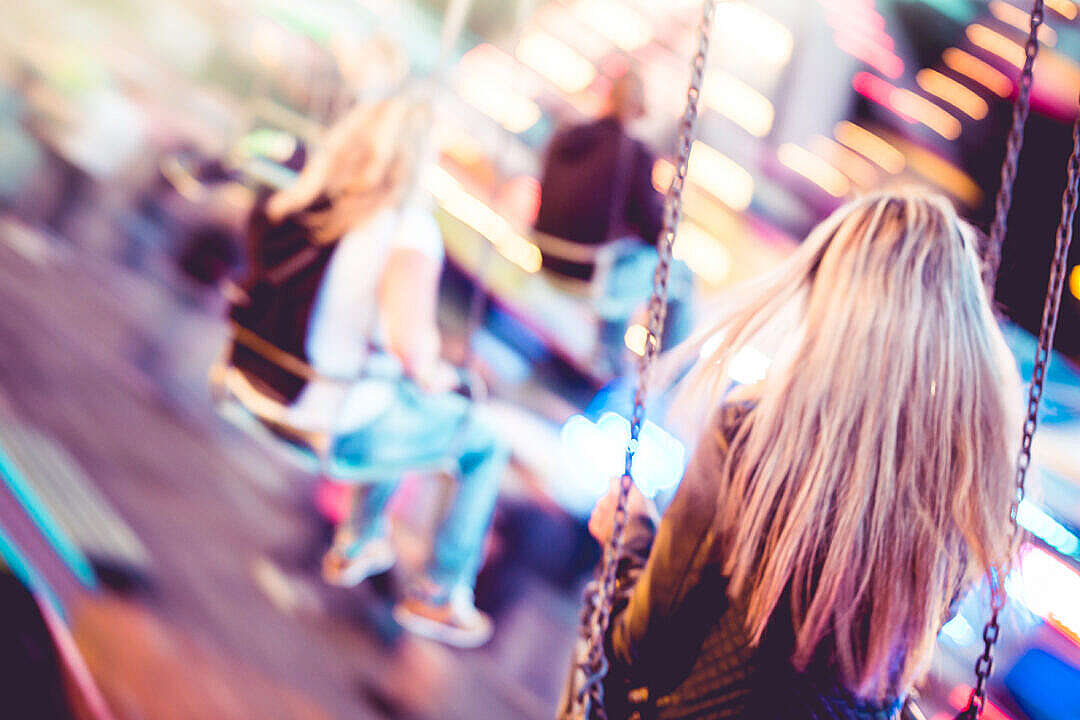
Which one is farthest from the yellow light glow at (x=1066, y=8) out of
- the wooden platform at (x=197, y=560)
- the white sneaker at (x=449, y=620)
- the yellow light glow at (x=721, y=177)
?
the white sneaker at (x=449, y=620)

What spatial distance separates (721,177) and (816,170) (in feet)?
0.69

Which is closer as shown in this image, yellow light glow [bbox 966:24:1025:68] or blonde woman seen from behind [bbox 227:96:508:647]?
yellow light glow [bbox 966:24:1025:68]

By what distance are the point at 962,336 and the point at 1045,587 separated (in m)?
0.79

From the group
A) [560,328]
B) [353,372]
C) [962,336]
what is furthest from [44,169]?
[962,336]

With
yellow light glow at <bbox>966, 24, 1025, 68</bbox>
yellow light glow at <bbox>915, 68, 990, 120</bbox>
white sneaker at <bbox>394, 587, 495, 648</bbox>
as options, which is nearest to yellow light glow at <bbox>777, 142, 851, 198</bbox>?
yellow light glow at <bbox>915, 68, 990, 120</bbox>

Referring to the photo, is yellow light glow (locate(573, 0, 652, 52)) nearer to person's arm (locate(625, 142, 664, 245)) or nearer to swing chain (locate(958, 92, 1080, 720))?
person's arm (locate(625, 142, 664, 245))

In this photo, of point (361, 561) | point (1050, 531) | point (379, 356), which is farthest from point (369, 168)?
point (1050, 531)

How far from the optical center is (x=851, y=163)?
160cm

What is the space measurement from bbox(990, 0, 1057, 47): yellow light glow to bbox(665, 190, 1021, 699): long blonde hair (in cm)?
87

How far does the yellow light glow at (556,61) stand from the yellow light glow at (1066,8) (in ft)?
3.27

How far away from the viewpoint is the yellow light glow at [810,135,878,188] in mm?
1593

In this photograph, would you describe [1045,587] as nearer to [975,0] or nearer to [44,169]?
[975,0]

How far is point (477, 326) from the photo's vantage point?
1.85 metres

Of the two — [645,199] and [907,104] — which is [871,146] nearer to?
[907,104]
